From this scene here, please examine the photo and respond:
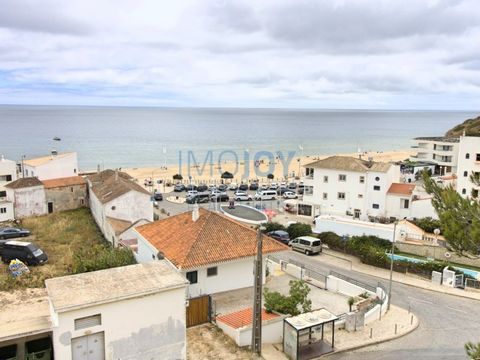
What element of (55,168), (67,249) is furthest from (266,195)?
(67,249)

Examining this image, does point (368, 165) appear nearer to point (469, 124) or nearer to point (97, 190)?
point (97, 190)

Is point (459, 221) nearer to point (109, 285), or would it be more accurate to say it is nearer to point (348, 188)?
point (109, 285)

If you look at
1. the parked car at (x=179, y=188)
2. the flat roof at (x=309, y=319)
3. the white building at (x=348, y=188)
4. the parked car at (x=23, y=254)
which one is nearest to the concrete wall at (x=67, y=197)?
the parked car at (x=23, y=254)

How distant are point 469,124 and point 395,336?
11835 centimetres

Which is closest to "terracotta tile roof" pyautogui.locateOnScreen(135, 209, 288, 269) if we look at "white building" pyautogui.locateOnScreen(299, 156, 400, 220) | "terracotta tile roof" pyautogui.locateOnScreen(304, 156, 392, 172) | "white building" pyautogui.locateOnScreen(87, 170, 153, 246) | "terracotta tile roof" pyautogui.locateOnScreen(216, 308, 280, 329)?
"terracotta tile roof" pyautogui.locateOnScreen(216, 308, 280, 329)

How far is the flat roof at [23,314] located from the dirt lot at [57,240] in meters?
3.24

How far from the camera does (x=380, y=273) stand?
32.2 meters

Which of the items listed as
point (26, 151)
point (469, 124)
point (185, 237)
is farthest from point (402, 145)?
point (185, 237)

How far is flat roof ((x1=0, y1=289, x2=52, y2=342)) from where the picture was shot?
1694 cm

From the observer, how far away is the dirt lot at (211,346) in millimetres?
19172

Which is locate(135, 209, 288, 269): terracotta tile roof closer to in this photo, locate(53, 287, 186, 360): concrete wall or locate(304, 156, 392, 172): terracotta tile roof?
locate(53, 287, 186, 360): concrete wall

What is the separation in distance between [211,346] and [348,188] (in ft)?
105

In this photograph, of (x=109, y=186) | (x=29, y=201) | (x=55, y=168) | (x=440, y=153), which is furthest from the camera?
(x=440, y=153)

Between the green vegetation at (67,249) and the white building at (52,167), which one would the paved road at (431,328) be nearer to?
the green vegetation at (67,249)
